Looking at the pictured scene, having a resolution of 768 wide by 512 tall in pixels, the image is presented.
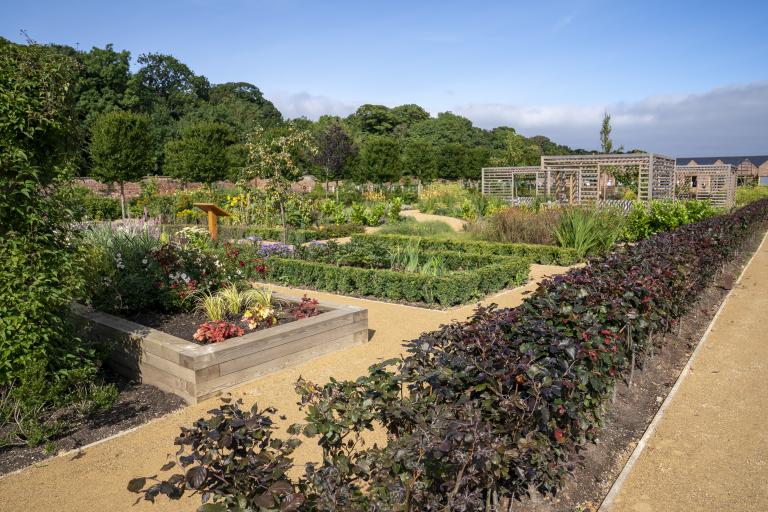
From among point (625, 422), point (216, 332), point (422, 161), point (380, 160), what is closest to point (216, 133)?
point (380, 160)

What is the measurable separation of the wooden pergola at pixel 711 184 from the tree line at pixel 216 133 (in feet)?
38.1

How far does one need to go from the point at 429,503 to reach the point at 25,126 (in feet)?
10.7

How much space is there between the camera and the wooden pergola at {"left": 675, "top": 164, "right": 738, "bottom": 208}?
2627 centimetres

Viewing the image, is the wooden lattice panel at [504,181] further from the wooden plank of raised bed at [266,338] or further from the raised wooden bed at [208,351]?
the raised wooden bed at [208,351]

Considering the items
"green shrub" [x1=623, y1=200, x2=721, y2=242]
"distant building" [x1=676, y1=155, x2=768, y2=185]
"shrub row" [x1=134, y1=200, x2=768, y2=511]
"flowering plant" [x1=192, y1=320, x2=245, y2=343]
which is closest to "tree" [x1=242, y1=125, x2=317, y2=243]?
"flowering plant" [x1=192, y1=320, x2=245, y2=343]

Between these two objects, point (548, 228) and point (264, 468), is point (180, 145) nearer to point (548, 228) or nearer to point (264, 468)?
point (548, 228)

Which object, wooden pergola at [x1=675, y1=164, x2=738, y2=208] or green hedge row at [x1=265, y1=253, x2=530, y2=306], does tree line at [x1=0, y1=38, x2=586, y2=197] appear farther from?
wooden pergola at [x1=675, y1=164, x2=738, y2=208]

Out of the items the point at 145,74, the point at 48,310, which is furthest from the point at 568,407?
the point at 145,74

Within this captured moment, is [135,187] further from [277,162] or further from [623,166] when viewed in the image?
[623,166]

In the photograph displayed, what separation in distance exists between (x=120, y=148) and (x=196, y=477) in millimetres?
19393

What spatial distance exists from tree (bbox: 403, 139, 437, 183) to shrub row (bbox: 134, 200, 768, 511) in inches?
1196

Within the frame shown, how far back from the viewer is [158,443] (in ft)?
11.2

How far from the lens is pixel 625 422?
3672mm

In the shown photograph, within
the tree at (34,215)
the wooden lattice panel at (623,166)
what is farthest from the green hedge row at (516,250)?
the wooden lattice panel at (623,166)
